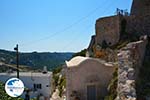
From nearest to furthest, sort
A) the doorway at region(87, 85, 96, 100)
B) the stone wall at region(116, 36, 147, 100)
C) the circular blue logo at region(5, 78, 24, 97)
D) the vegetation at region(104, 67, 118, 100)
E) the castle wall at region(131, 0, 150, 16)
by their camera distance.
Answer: the circular blue logo at region(5, 78, 24, 97) → the stone wall at region(116, 36, 147, 100) → the vegetation at region(104, 67, 118, 100) → the doorway at region(87, 85, 96, 100) → the castle wall at region(131, 0, 150, 16)

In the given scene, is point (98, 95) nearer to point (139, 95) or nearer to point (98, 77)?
point (98, 77)

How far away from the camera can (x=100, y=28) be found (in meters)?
26.5

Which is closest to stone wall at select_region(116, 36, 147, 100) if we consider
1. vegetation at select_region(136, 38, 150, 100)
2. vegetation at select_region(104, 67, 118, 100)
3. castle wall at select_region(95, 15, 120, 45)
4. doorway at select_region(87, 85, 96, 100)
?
vegetation at select_region(136, 38, 150, 100)

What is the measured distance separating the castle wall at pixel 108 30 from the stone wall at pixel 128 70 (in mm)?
6462

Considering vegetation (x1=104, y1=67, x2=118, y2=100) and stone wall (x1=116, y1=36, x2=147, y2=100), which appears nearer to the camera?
stone wall (x1=116, y1=36, x2=147, y2=100)

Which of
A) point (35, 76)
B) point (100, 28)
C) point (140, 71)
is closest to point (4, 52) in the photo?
point (35, 76)

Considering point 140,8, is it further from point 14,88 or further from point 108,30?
point 14,88

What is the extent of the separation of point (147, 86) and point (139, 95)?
81 cm

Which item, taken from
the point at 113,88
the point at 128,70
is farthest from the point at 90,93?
the point at 128,70

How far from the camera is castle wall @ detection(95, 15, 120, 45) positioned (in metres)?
25.0

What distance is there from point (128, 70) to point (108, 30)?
8241mm

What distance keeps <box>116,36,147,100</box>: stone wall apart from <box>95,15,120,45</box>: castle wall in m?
6.46

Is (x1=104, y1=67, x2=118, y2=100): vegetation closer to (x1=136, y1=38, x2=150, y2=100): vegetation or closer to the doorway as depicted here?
the doorway

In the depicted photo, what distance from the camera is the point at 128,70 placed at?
18.0 m
